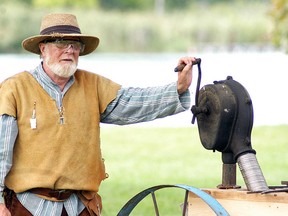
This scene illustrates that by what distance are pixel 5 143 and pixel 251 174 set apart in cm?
128

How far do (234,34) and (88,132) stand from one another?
46011mm

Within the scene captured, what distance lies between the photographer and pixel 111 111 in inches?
242

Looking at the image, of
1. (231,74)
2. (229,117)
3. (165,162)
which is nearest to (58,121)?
(229,117)

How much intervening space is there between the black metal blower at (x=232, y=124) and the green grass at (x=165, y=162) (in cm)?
419

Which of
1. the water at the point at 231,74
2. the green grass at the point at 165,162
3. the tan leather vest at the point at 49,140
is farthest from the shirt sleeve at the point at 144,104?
the water at the point at 231,74

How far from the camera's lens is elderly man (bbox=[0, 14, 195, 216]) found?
5.87 metres

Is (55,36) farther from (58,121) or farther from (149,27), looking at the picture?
(149,27)

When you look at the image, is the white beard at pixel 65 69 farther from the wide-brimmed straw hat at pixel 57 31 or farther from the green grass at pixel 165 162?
the green grass at pixel 165 162

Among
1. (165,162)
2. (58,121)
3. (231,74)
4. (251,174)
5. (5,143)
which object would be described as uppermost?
(58,121)

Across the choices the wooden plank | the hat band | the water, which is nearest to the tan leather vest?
the hat band

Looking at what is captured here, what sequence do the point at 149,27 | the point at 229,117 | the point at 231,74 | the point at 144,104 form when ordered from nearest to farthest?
1. the point at 229,117
2. the point at 144,104
3. the point at 231,74
4. the point at 149,27

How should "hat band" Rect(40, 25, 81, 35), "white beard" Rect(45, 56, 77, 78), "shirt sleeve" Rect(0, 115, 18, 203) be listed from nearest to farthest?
"shirt sleeve" Rect(0, 115, 18, 203)
"white beard" Rect(45, 56, 77, 78)
"hat band" Rect(40, 25, 81, 35)

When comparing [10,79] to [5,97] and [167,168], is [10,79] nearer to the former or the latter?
[5,97]

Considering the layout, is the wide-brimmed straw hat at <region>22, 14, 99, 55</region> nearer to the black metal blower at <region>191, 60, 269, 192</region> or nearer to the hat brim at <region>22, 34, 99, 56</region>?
the hat brim at <region>22, 34, 99, 56</region>
